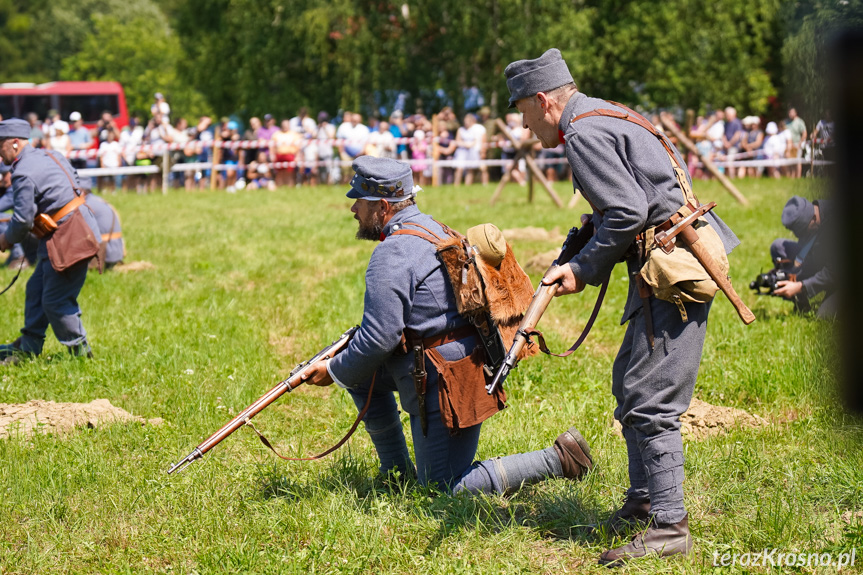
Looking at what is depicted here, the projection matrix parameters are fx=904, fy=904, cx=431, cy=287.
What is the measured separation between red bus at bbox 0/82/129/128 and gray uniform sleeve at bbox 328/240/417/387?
3297 cm

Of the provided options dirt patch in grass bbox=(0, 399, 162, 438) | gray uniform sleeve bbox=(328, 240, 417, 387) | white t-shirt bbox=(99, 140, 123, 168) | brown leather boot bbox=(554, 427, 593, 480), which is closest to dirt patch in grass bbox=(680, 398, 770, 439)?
brown leather boot bbox=(554, 427, 593, 480)

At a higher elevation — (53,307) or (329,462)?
(53,307)

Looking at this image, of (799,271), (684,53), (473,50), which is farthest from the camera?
(684,53)

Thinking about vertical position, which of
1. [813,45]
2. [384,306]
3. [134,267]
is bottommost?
[134,267]

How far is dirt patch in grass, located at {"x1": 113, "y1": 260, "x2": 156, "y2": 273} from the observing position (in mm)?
12172

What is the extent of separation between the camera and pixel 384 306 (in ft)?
14.4

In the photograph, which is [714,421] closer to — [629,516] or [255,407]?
[629,516]

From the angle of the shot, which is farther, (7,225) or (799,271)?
(7,225)

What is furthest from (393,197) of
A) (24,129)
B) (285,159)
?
(285,159)

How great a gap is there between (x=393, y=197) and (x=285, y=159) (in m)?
21.7

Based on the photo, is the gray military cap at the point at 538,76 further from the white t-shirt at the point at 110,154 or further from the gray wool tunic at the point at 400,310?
the white t-shirt at the point at 110,154

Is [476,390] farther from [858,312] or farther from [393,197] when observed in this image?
[858,312]

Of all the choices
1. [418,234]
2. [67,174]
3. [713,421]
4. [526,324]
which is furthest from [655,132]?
[67,174]

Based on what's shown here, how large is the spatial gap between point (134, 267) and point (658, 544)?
987 centimetres
